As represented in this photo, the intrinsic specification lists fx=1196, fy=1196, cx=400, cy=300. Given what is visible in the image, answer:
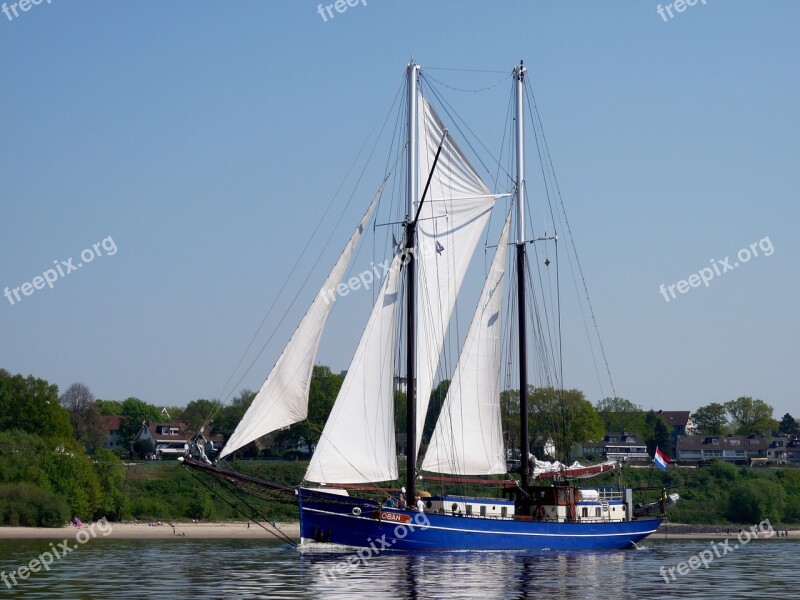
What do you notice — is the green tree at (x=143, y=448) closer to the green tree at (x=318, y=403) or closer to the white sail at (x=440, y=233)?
the green tree at (x=318, y=403)

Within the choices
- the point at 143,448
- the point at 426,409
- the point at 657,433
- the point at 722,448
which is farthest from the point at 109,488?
the point at 722,448

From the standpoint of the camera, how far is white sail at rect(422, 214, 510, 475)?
212 feet

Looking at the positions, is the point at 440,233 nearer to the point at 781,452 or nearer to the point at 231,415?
the point at 231,415

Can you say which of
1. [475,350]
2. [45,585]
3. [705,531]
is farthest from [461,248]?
[705,531]

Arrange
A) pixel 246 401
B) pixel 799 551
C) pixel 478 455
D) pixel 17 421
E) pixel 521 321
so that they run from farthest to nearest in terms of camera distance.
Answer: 1. pixel 246 401
2. pixel 17 421
3. pixel 799 551
4. pixel 521 321
5. pixel 478 455

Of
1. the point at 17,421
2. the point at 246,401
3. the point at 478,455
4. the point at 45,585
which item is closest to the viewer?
the point at 45,585

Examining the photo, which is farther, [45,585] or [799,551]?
[799,551]

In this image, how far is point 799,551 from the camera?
8000cm

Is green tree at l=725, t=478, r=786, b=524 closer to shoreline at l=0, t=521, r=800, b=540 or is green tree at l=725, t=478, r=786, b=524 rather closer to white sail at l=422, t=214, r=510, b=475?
shoreline at l=0, t=521, r=800, b=540

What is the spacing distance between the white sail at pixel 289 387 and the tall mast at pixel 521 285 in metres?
17.2

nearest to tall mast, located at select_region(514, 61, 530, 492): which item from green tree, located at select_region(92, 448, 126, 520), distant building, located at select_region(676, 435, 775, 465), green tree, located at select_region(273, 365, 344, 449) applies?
green tree, located at select_region(92, 448, 126, 520)

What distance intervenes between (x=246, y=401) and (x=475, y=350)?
119m

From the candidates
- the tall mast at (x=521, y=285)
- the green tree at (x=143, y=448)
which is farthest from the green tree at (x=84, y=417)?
the tall mast at (x=521, y=285)

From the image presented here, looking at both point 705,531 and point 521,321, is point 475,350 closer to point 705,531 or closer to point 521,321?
point 521,321
